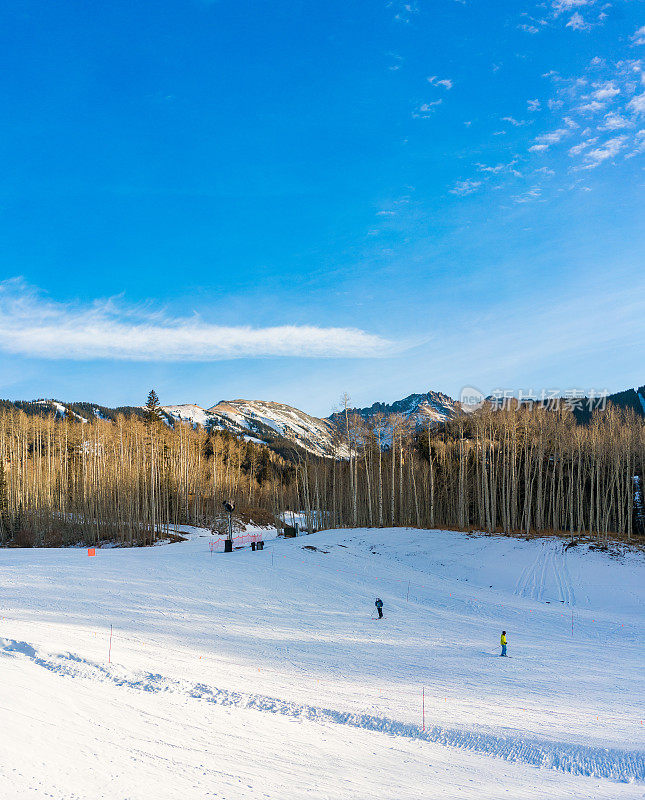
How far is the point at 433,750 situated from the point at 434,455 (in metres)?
48.7

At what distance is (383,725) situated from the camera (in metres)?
9.59

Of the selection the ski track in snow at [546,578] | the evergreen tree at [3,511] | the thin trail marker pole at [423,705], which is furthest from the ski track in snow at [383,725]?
the evergreen tree at [3,511]

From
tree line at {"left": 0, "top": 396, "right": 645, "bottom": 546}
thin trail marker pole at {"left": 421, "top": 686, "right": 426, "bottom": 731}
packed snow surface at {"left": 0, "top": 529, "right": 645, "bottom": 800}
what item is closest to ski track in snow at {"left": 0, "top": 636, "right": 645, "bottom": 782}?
packed snow surface at {"left": 0, "top": 529, "right": 645, "bottom": 800}

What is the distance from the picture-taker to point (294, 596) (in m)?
21.2

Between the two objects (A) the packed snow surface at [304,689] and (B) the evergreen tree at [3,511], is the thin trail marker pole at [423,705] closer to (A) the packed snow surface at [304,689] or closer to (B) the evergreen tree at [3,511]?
(A) the packed snow surface at [304,689]

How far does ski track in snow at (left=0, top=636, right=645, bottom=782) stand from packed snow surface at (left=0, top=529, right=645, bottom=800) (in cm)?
5

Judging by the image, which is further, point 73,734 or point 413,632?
point 413,632

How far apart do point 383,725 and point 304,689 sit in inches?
96.2

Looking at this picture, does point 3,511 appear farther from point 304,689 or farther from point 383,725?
point 383,725

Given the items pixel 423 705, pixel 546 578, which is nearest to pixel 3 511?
pixel 546 578

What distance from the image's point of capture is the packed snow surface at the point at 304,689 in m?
7.28

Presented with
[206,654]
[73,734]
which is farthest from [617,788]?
[206,654]

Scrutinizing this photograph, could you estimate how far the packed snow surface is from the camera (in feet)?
23.9

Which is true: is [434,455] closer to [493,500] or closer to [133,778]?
[493,500]
